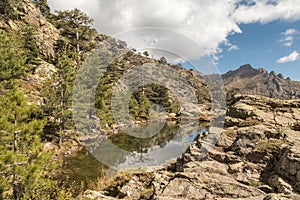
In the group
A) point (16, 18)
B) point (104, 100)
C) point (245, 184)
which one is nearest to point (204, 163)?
point (245, 184)

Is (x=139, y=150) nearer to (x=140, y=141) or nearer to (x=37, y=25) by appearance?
(x=140, y=141)

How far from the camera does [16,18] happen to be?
50812 mm

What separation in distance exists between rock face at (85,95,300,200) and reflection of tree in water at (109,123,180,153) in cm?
1682

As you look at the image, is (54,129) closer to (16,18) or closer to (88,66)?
(88,66)

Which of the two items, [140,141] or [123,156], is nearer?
[123,156]

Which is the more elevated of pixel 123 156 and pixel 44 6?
pixel 44 6

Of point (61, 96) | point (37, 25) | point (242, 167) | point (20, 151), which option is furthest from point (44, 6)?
point (242, 167)

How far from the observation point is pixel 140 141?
123 ft

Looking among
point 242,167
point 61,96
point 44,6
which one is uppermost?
point 44,6

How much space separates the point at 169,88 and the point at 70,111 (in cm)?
3994

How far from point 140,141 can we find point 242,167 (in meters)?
26.2

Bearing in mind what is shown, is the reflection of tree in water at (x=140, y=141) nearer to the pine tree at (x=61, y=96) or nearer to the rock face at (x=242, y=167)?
the pine tree at (x=61, y=96)

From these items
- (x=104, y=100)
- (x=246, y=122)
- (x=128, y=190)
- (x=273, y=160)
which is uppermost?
(x=104, y=100)

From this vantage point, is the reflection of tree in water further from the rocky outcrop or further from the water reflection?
the rocky outcrop
